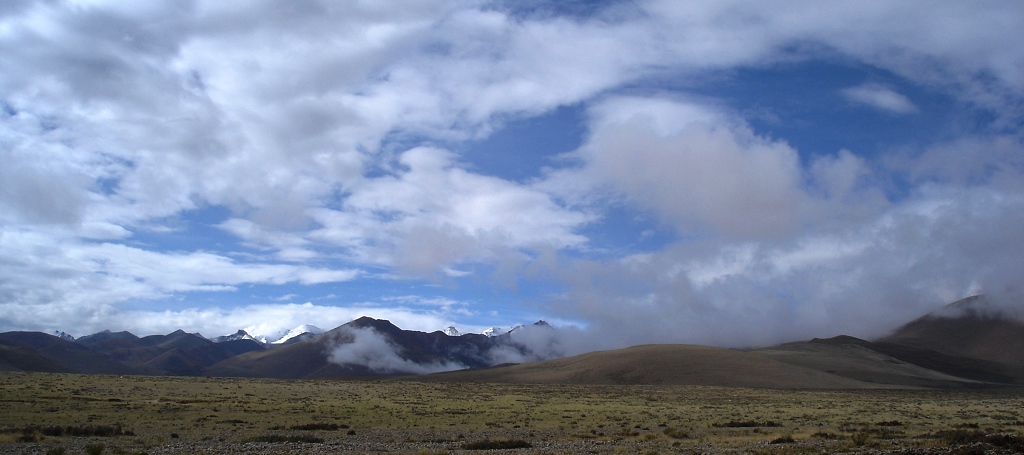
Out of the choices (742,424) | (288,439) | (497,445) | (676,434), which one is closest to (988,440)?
(676,434)

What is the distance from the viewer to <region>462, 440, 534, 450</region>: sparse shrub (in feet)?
105

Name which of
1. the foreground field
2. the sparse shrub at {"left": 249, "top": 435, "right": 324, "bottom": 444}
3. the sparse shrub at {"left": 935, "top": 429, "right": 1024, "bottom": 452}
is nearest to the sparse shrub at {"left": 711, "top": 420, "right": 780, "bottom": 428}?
the foreground field

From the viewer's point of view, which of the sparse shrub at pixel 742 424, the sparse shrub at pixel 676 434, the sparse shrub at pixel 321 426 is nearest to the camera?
the sparse shrub at pixel 676 434

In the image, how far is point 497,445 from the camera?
108 feet

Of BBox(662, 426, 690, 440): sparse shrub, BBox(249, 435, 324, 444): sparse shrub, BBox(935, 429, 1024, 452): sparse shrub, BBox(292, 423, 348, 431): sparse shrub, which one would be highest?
BBox(935, 429, 1024, 452): sparse shrub

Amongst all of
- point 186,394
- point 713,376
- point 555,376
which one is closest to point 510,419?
point 186,394

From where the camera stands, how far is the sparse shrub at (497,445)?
32.1 metres

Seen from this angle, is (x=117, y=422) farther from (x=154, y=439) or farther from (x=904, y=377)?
(x=904, y=377)

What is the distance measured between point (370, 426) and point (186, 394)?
124ft

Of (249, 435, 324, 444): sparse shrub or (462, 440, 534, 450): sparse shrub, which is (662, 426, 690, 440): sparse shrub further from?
(249, 435, 324, 444): sparse shrub

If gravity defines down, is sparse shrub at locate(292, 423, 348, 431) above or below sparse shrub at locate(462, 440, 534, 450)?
below

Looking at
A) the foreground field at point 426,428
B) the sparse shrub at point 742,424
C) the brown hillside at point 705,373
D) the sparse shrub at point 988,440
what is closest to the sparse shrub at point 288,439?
the foreground field at point 426,428

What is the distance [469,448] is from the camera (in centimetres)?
3183

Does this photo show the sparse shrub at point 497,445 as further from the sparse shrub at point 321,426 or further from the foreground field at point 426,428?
the sparse shrub at point 321,426
